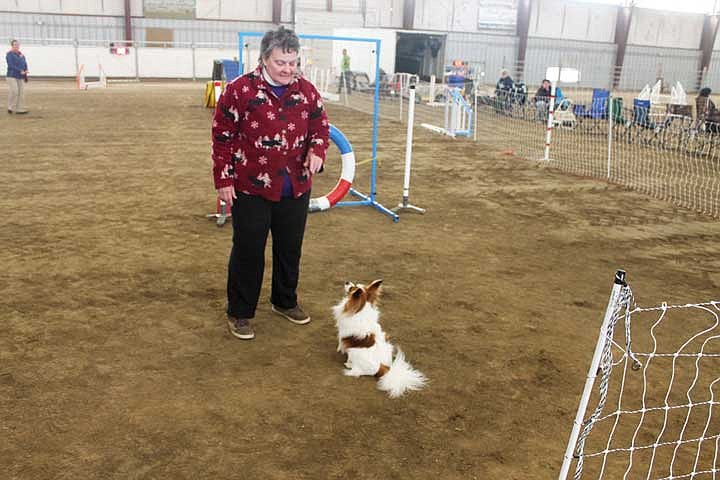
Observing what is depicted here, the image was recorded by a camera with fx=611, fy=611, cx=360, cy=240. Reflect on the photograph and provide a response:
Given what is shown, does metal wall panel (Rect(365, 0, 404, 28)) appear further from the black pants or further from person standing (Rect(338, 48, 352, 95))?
the black pants

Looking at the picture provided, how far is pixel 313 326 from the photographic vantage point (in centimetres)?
417

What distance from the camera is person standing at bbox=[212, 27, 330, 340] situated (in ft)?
11.1

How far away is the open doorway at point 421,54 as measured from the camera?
88.9 feet

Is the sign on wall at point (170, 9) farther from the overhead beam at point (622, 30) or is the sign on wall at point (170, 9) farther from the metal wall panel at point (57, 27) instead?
the overhead beam at point (622, 30)

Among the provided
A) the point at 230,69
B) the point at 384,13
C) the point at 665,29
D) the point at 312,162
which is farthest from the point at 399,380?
the point at 665,29

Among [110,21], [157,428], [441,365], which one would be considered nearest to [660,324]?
[441,365]

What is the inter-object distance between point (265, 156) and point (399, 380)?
148 cm

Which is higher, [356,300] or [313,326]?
[356,300]

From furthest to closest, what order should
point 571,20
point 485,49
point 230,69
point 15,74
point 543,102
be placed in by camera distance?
point 571,20
point 485,49
point 230,69
point 543,102
point 15,74

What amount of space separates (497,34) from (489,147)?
69.7 feet

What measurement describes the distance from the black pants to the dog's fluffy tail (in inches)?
39.3

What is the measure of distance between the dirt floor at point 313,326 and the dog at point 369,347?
90 mm

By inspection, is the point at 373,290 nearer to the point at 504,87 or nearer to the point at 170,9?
the point at 504,87

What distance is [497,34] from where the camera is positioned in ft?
103
